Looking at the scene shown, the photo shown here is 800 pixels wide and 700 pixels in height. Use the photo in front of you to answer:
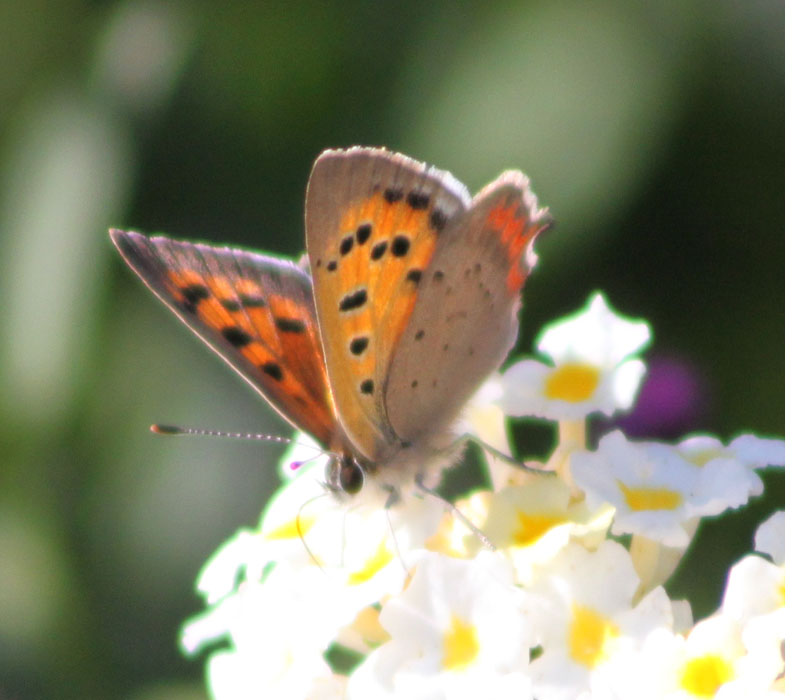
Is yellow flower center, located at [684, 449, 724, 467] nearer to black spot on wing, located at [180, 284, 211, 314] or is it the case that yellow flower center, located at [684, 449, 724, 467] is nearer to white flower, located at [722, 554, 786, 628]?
white flower, located at [722, 554, 786, 628]

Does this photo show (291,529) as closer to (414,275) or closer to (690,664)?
(414,275)

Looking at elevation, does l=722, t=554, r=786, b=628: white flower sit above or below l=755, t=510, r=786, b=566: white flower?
below

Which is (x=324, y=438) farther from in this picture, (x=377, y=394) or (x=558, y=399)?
(x=558, y=399)

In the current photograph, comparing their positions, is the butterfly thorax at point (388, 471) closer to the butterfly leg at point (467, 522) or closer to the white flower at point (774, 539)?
the butterfly leg at point (467, 522)

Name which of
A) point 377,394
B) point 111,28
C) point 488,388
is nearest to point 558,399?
point 488,388

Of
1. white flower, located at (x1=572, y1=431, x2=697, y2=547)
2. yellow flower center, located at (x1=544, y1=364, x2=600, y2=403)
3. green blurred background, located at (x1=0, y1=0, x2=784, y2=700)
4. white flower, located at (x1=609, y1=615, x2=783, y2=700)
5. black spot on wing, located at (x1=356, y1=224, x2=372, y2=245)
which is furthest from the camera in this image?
green blurred background, located at (x1=0, y1=0, x2=784, y2=700)

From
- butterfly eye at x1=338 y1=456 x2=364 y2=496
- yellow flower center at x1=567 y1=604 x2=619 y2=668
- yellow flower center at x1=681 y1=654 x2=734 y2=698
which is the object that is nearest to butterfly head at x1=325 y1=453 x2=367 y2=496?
butterfly eye at x1=338 y1=456 x2=364 y2=496

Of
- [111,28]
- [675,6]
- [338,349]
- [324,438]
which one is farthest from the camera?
[111,28]
